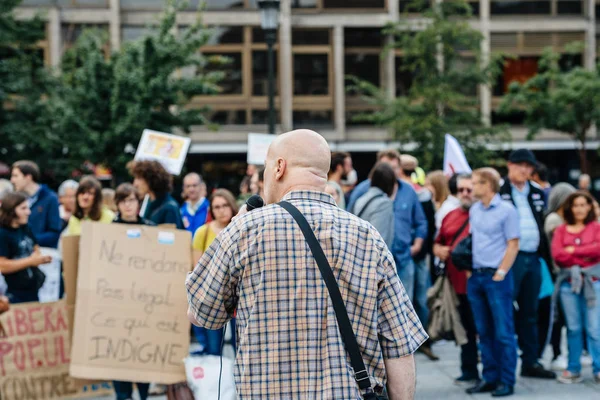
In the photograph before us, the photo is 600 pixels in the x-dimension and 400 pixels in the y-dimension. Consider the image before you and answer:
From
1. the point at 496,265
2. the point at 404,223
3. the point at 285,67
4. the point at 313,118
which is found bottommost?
the point at 496,265

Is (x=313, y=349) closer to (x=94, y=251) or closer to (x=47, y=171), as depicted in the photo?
(x=94, y=251)

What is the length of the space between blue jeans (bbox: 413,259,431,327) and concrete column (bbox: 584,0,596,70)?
25050 millimetres

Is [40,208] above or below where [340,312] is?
above

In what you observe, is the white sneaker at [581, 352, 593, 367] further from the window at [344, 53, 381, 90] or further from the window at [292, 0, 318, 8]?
the window at [292, 0, 318, 8]

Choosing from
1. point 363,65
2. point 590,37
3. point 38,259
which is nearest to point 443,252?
point 38,259

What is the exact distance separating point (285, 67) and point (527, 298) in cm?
2330

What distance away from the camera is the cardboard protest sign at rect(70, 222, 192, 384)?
6949mm

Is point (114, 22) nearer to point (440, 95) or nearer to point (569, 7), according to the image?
point (440, 95)

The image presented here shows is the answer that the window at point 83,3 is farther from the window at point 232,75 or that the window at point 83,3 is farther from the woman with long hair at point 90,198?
the woman with long hair at point 90,198

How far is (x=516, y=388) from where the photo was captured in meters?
7.77

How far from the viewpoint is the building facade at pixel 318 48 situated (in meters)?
30.2

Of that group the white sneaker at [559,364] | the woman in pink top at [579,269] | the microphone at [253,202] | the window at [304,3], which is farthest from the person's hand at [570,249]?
the window at [304,3]

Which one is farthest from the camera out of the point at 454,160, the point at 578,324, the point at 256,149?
the point at 454,160

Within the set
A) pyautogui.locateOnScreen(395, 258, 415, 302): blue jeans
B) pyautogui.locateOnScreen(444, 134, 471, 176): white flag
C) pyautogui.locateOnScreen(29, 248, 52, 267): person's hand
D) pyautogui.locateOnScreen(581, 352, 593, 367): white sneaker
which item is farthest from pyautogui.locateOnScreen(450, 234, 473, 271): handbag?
pyautogui.locateOnScreen(444, 134, 471, 176): white flag
